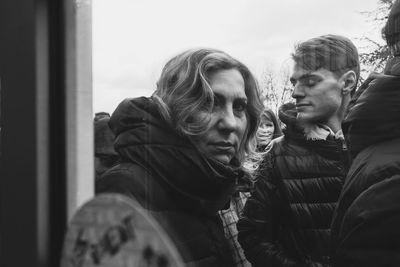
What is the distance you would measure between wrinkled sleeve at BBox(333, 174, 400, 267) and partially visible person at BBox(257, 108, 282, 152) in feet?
0.94

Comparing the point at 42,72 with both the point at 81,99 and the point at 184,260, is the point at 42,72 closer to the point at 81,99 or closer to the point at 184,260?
the point at 81,99

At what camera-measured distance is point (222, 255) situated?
60.1 inches

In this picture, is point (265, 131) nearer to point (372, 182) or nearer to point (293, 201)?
point (293, 201)

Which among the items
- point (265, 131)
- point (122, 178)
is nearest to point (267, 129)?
point (265, 131)

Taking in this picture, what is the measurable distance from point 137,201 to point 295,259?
438 mm

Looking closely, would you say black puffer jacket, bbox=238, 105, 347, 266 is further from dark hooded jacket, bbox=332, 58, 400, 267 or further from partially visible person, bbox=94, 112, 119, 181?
partially visible person, bbox=94, 112, 119, 181

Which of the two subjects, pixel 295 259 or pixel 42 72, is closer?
pixel 42 72

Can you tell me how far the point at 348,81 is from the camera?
4.42ft

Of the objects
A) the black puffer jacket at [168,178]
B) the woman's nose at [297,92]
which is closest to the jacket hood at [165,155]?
the black puffer jacket at [168,178]

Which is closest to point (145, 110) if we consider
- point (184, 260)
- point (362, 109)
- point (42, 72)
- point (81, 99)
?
point (81, 99)

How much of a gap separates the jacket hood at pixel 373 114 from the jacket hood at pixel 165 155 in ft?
1.01

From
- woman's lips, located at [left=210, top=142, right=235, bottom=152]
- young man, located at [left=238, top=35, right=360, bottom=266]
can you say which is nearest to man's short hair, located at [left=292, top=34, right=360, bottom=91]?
young man, located at [left=238, top=35, right=360, bottom=266]

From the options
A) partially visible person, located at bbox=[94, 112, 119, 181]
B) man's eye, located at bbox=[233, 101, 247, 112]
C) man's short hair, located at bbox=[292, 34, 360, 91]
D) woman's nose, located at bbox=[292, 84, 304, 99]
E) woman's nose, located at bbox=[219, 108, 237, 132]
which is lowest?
partially visible person, located at bbox=[94, 112, 119, 181]

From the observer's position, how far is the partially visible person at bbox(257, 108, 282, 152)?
1460 millimetres
